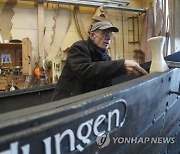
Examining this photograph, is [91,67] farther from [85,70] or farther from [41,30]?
[41,30]

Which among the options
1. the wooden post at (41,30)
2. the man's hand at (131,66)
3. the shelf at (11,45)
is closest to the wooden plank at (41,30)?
the wooden post at (41,30)

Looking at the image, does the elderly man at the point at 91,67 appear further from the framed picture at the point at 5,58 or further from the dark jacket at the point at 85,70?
the framed picture at the point at 5,58

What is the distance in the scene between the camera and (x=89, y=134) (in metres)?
0.63

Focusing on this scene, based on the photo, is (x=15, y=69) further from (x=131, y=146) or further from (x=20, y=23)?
(x=131, y=146)

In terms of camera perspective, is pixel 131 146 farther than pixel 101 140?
Yes

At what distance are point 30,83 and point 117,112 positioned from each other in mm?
2891

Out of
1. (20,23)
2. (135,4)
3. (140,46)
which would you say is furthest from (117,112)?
(135,4)

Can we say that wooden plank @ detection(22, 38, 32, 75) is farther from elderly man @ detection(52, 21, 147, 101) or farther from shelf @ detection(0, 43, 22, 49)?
elderly man @ detection(52, 21, 147, 101)

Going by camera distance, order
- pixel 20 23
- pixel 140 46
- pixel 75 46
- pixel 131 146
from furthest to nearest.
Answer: pixel 140 46 → pixel 20 23 → pixel 75 46 → pixel 131 146

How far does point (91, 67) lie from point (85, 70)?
1.5 inches

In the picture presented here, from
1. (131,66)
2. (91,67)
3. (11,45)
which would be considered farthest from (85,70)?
(11,45)

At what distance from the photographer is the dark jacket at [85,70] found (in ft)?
3.81

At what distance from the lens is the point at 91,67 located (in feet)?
3.88

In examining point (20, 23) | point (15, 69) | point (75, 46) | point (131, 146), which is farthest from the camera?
point (20, 23)
